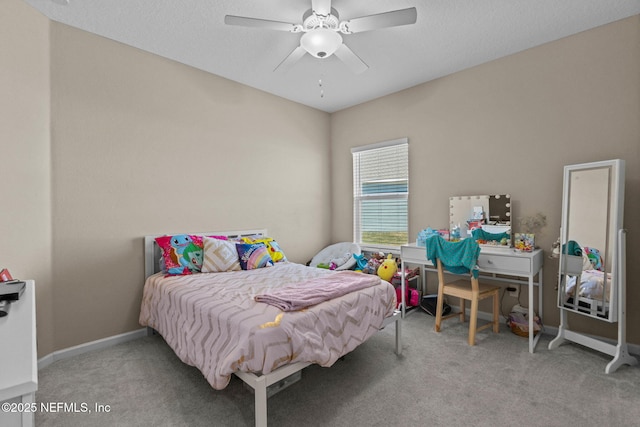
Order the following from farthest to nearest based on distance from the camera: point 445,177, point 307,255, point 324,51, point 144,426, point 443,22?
1. point 307,255
2. point 445,177
3. point 443,22
4. point 324,51
5. point 144,426

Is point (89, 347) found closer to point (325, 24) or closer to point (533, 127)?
point (325, 24)

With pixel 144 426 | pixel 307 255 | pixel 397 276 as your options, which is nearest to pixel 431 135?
pixel 397 276

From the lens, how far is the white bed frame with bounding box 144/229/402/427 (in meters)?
1.52

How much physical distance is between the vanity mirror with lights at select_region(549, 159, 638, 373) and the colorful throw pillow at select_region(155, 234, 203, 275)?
3.18 meters

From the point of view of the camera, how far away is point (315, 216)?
4.51 m

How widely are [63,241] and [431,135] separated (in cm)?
375

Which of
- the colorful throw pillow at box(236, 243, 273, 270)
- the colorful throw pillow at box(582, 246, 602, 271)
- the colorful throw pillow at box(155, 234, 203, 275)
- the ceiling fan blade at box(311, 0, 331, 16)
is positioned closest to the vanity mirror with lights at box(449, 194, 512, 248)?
the colorful throw pillow at box(582, 246, 602, 271)

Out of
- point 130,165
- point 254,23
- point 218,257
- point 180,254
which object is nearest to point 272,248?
point 218,257

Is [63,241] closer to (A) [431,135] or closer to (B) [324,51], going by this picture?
(B) [324,51]

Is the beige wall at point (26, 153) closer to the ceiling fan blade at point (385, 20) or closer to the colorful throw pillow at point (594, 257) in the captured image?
the ceiling fan blade at point (385, 20)

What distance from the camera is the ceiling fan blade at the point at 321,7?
78.0 inches

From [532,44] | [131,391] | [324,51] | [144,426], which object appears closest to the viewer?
[144,426]

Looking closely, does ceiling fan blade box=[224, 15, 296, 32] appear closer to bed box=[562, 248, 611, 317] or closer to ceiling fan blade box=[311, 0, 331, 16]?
ceiling fan blade box=[311, 0, 331, 16]

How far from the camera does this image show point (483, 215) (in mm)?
3191
